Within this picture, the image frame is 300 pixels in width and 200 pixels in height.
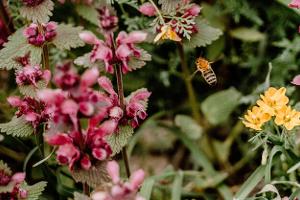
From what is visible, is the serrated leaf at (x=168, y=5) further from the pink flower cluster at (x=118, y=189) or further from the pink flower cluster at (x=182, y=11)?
the pink flower cluster at (x=118, y=189)

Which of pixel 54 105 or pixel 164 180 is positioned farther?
pixel 164 180

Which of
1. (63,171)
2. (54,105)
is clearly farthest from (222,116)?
(54,105)

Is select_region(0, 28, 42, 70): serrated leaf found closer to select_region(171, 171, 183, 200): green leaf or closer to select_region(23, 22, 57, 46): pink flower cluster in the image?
select_region(23, 22, 57, 46): pink flower cluster

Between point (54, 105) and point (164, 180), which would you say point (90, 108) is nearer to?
point (54, 105)

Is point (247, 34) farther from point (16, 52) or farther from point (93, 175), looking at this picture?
point (93, 175)

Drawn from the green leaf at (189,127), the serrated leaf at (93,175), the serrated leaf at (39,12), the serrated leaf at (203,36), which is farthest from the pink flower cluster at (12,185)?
the green leaf at (189,127)

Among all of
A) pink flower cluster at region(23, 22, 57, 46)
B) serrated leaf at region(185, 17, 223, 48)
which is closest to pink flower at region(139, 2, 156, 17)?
serrated leaf at region(185, 17, 223, 48)
